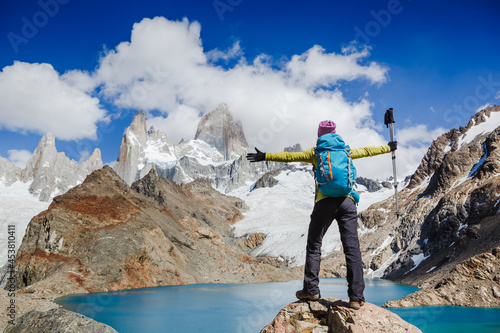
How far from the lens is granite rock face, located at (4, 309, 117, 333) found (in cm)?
962

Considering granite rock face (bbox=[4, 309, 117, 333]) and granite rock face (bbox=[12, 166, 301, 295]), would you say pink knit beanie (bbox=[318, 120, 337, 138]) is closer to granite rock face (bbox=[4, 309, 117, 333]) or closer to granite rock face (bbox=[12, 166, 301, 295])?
granite rock face (bbox=[4, 309, 117, 333])

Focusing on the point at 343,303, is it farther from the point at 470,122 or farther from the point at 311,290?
the point at 470,122

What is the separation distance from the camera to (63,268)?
34.4 metres

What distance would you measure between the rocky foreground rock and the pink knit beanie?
328cm

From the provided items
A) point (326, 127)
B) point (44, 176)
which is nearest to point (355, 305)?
point (326, 127)

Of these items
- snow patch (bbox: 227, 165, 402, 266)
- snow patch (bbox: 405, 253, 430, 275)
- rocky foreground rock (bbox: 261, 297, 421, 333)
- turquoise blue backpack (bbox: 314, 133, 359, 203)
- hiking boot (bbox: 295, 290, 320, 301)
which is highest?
snow patch (bbox: 227, 165, 402, 266)

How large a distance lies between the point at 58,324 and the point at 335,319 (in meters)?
8.07

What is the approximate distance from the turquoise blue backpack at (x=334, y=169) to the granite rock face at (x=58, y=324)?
8.11 m

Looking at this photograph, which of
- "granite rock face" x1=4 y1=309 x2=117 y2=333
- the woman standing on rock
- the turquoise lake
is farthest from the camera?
the turquoise lake

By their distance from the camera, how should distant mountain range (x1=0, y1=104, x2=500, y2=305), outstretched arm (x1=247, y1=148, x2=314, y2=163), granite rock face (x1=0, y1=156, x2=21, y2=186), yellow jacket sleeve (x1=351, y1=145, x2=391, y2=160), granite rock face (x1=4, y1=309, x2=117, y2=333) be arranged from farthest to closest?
granite rock face (x1=0, y1=156, x2=21, y2=186) < distant mountain range (x1=0, y1=104, x2=500, y2=305) < granite rock face (x1=4, y1=309, x2=117, y2=333) < yellow jacket sleeve (x1=351, y1=145, x2=391, y2=160) < outstretched arm (x1=247, y1=148, x2=314, y2=163)

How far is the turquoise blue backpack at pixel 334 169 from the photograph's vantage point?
228 inches

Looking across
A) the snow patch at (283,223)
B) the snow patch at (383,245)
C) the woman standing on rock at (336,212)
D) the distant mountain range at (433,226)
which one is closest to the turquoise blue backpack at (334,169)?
the woman standing on rock at (336,212)

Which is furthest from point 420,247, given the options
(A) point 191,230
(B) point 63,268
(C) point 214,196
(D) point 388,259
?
(C) point 214,196

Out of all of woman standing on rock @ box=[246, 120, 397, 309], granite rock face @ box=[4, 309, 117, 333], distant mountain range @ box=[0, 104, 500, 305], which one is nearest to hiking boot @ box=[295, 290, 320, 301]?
woman standing on rock @ box=[246, 120, 397, 309]
